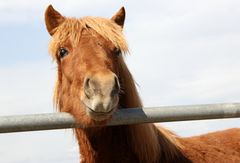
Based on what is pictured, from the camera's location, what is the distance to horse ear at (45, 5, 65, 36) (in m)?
4.57

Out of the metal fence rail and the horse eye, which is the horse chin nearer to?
the metal fence rail

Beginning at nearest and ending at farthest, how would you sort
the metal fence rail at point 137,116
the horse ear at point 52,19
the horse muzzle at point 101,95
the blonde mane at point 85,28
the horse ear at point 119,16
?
the metal fence rail at point 137,116 < the horse muzzle at point 101,95 < the blonde mane at point 85,28 < the horse ear at point 52,19 < the horse ear at point 119,16

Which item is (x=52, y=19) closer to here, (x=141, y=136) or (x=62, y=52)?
(x=62, y=52)

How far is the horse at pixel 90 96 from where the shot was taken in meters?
3.83

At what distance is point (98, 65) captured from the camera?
3707 millimetres

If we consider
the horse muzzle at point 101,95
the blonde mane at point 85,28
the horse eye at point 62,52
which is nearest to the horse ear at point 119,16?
the blonde mane at point 85,28

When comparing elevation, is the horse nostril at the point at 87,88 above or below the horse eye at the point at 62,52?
below

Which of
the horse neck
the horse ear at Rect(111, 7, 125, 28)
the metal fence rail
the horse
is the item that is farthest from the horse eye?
the metal fence rail

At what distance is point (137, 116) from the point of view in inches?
129

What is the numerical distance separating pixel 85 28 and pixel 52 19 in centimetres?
47

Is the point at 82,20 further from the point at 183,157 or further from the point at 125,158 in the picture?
the point at 183,157

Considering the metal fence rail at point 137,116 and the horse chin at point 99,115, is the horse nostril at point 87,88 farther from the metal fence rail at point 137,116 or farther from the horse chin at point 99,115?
the metal fence rail at point 137,116

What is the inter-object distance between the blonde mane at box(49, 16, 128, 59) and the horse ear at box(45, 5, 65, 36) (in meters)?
0.07

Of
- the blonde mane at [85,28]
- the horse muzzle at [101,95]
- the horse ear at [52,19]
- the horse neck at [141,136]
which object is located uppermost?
the horse ear at [52,19]
